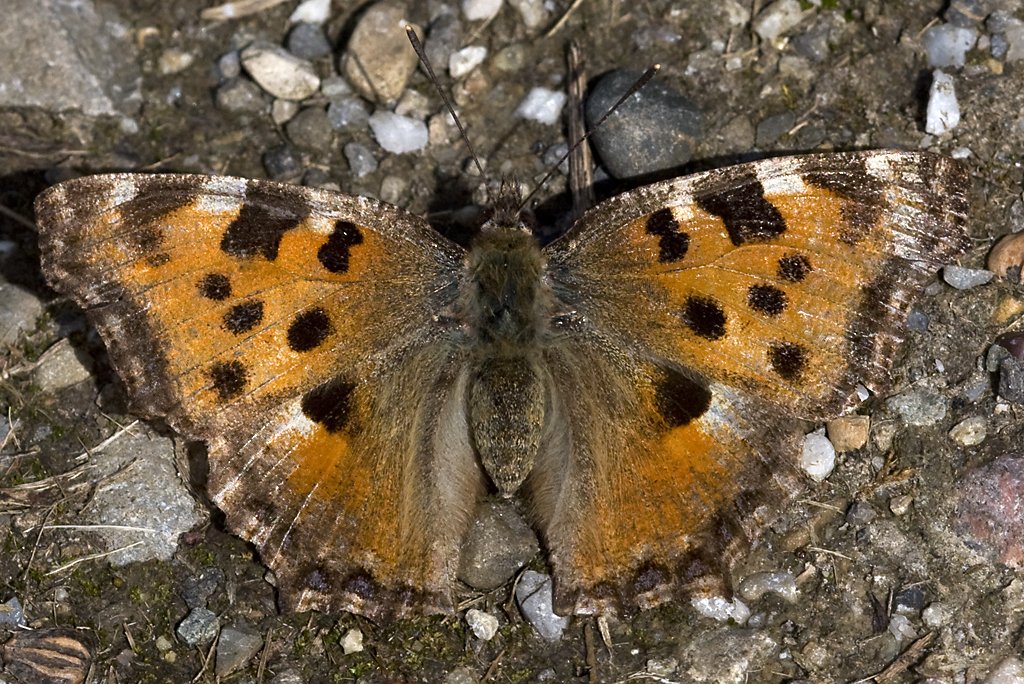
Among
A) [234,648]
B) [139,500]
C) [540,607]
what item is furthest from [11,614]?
[540,607]

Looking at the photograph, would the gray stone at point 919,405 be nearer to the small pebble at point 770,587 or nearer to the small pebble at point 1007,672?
the small pebble at point 770,587

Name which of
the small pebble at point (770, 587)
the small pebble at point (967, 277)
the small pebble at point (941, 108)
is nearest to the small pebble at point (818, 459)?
the small pebble at point (770, 587)

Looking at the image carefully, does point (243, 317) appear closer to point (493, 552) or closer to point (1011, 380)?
point (493, 552)

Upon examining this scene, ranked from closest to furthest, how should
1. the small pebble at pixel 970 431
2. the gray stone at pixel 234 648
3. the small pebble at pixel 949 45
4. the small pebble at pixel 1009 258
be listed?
the gray stone at pixel 234 648 < the small pebble at pixel 970 431 < the small pebble at pixel 1009 258 < the small pebble at pixel 949 45

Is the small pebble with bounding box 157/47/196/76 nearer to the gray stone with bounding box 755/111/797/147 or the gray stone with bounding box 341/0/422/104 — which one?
the gray stone with bounding box 341/0/422/104

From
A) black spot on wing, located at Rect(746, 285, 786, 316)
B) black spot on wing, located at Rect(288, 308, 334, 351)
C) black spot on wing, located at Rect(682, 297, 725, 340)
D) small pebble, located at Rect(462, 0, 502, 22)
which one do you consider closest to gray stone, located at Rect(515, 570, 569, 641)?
black spot on wing, located at Rect(682, 297, 725, 340)

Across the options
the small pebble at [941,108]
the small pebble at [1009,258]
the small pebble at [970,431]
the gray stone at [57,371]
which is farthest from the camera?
the small pebble at [941,108]
